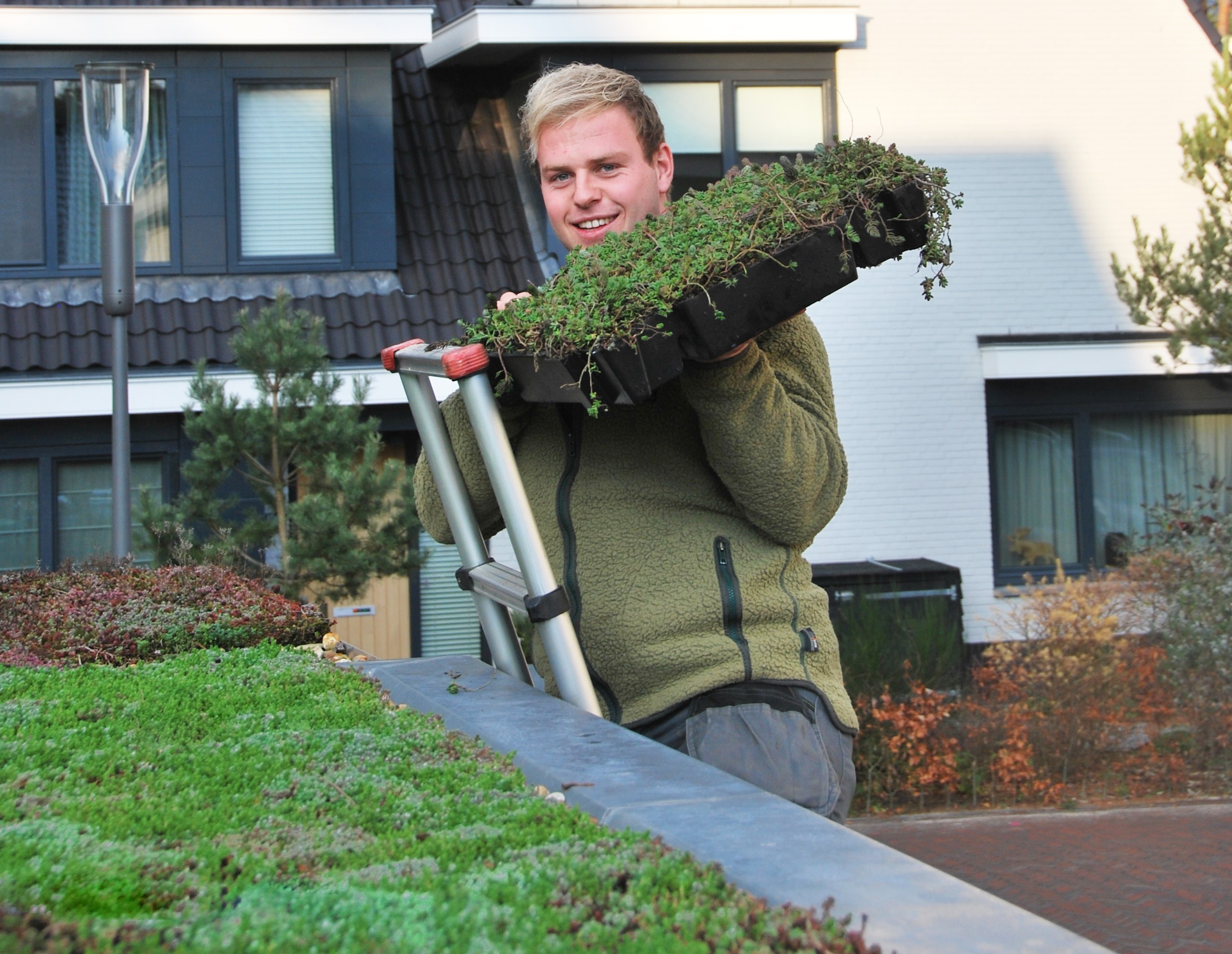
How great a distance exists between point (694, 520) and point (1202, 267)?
8160 millimetres

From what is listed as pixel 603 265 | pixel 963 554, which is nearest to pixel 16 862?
pixel 603 265

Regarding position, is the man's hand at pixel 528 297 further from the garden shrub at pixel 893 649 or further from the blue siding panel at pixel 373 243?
the blue siding panel at pixel 373 243

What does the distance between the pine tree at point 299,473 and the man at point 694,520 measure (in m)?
5.03

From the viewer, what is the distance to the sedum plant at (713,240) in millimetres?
2291

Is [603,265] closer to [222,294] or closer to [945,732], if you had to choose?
[945,732]

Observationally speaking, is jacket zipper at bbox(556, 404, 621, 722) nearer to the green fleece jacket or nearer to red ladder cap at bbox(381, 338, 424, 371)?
the green fleece jacket

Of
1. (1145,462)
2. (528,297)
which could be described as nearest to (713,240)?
(528,297)

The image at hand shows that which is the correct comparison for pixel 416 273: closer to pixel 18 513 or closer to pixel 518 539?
pixel 18 513

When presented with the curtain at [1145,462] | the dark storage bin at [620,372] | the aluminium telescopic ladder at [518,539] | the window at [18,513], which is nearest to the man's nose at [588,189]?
the aluminium telescopic ladder at [518,539]

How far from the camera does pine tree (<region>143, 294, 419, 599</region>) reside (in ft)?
25.2

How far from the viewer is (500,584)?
285 centimetres

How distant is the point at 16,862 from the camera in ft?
5.96

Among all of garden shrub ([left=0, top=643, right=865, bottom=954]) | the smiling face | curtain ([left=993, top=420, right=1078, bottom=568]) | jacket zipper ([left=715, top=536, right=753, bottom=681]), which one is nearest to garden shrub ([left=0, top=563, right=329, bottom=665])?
garden shrub ([left=0, top=643, right=865, bottom=954])

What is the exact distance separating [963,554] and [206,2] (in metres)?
7.63
